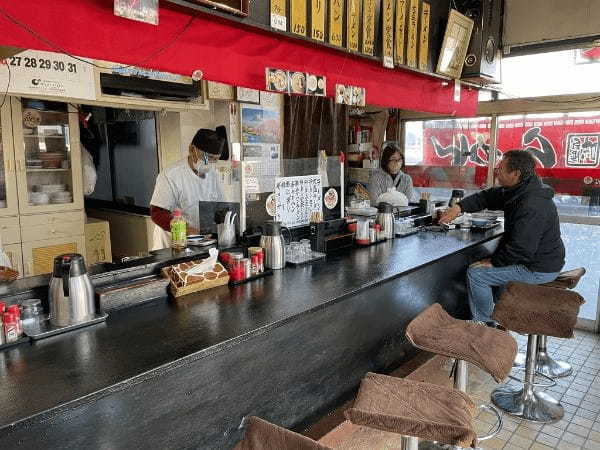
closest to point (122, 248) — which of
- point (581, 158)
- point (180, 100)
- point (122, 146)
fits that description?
point (122, 146)

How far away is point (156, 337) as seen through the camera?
1.56 m

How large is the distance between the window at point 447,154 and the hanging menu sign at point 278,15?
3002mm

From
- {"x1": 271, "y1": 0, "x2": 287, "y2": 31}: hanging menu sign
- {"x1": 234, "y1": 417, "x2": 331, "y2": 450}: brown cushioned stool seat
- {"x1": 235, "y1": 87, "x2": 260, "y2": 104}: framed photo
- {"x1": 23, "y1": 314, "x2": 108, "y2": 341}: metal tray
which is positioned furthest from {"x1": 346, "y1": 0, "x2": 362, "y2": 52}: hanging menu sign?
{"x1": 234, "y1": 417, "x2": 331, "y2": 450}: brown cushioned stool seat

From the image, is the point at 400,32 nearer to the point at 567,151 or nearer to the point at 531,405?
the point at 567,151

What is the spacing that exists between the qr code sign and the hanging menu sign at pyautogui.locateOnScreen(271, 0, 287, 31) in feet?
10.2

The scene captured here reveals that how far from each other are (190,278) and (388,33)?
191 cm

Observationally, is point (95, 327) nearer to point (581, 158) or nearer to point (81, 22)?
point (81, 22)

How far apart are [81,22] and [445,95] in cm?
301

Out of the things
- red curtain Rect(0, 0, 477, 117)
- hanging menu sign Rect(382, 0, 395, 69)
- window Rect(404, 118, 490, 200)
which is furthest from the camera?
window Rect(404, 118, 490, 200)

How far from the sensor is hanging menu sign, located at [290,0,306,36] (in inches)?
85.1

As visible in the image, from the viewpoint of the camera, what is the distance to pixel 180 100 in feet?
12.4

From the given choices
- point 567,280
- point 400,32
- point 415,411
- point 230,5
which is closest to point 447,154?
point 567,280

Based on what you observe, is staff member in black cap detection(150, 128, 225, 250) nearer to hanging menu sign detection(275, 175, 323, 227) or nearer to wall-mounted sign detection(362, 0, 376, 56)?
hanging menu sign detection(275, 175, 323, 227)

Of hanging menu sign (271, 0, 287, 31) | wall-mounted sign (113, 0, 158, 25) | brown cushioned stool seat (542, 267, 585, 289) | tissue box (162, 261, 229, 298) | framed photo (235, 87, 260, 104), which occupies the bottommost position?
brown cushioned stool seat (542, 267, 585, 289)
